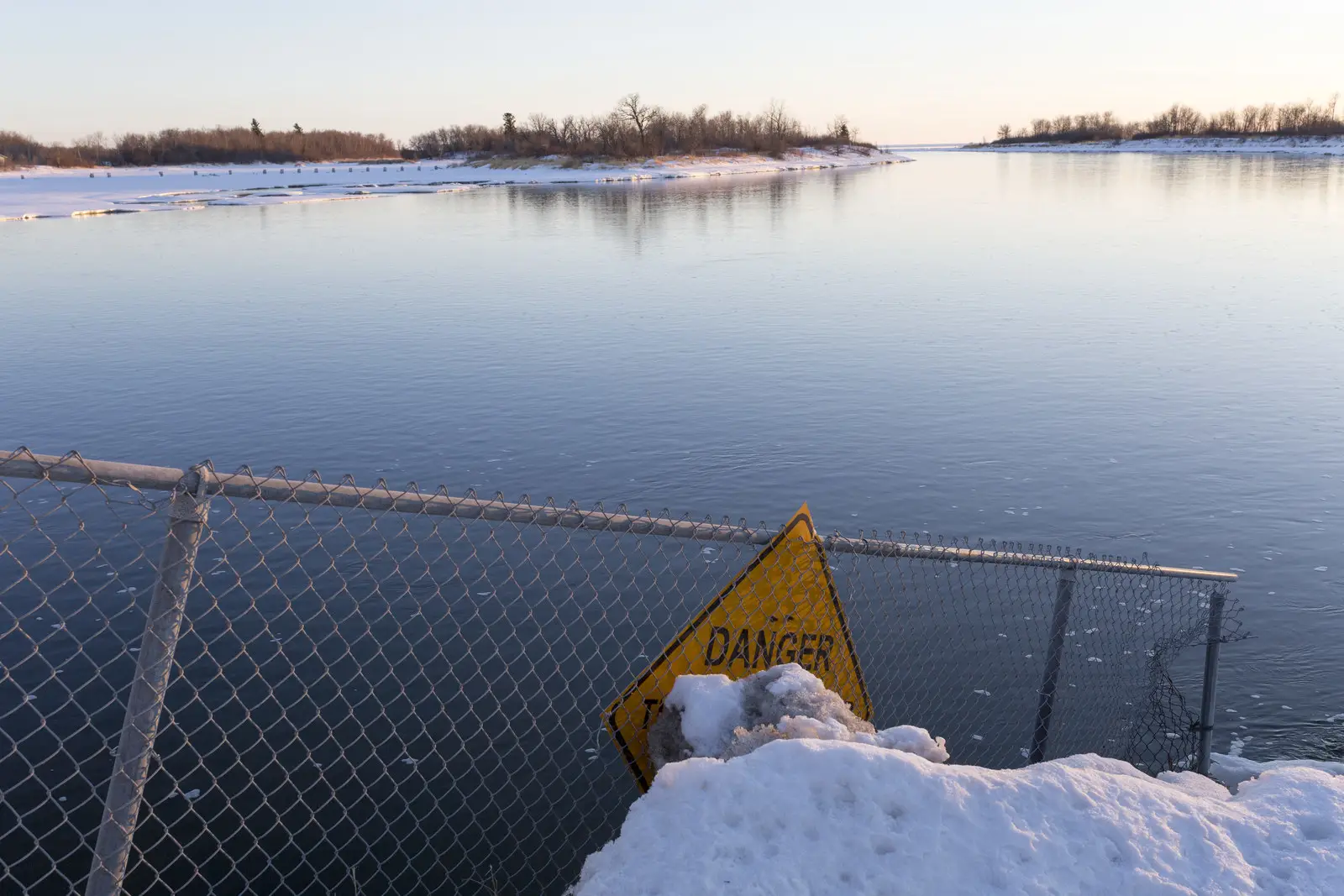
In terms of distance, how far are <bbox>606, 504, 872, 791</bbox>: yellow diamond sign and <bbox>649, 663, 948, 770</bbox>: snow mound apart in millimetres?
69

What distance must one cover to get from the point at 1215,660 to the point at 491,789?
412 centimetres

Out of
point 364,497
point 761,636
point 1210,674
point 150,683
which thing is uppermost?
point 364,497

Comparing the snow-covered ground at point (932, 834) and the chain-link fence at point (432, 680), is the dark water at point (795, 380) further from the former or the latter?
the snow-covered ground at point (932, 834)

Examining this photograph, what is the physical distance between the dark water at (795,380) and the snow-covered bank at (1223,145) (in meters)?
87.3

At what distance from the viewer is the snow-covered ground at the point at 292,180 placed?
50188 mm

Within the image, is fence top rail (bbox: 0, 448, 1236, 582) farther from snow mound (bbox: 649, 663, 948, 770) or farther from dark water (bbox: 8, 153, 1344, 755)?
dark water (bbox: 8, 153, 1344, 755)

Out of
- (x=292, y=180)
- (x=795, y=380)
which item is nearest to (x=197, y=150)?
(x=292, y=180)

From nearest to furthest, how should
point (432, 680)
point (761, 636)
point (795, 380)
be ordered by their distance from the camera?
point (761, 636) < point (432, 680) < point (795, 380)

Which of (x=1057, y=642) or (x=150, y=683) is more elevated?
(x=150, y=683)

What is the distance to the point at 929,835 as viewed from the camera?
291 cm

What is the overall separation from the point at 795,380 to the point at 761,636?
431 inches

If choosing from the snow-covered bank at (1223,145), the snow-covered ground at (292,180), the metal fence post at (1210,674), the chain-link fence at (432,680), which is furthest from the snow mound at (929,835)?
the snow-covered bank at (1223,145)

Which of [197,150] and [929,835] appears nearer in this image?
[929,835]

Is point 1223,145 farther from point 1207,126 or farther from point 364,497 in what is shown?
point 364,497
